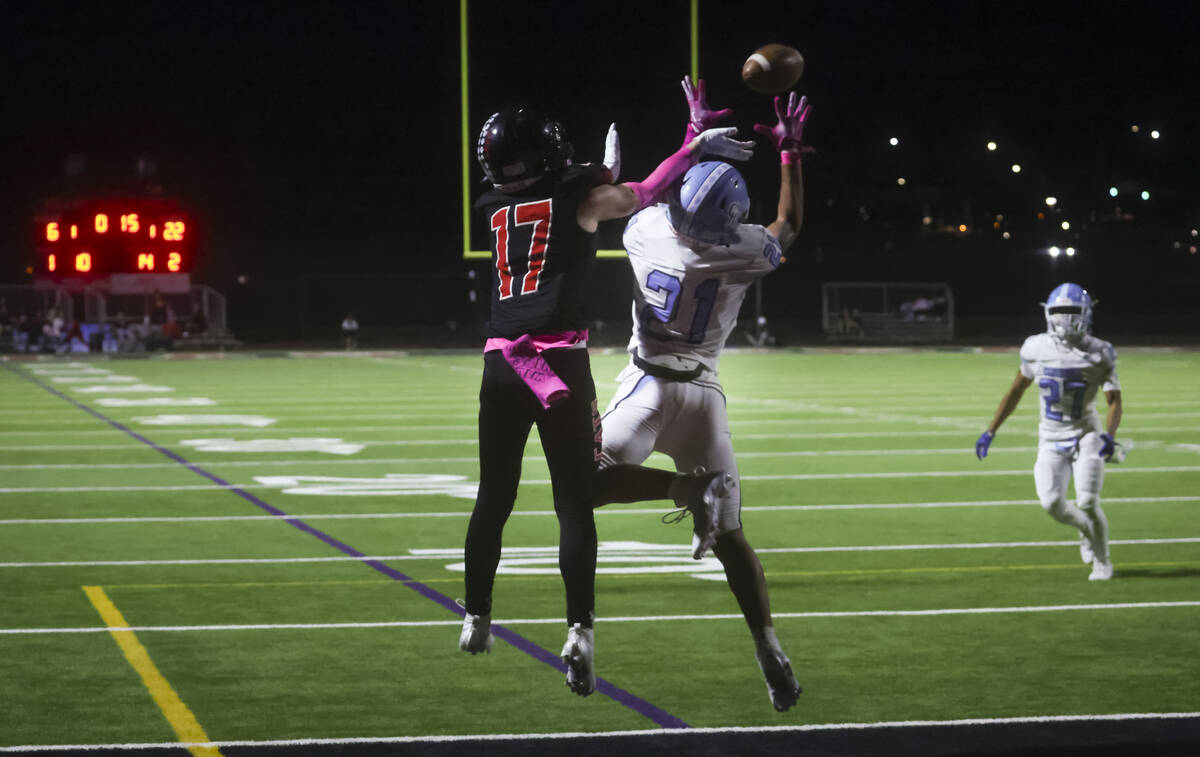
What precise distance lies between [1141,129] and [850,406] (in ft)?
131

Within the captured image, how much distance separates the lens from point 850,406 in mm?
22000

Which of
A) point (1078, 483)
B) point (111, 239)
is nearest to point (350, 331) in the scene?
point (111, 239)

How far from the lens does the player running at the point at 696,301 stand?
576 centimetres

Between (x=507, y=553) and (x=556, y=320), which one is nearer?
(x=556, y=320)

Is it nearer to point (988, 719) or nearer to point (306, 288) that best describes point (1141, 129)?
point (306, 288)

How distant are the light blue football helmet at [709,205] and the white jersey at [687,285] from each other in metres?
0.04

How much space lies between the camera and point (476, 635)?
5.89 metres

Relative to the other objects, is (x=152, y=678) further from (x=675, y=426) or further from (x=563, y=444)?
(x=675, y=426)

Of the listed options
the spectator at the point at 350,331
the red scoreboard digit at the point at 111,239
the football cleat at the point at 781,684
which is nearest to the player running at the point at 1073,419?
the football cleat at the point at 781,684

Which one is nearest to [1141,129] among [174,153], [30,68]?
[174,153]

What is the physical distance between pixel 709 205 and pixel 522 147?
648mm

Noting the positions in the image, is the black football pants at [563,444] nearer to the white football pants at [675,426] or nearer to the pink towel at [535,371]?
the pink towel at [535,371]

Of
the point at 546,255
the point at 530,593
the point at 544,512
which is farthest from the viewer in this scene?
the point at 544,512

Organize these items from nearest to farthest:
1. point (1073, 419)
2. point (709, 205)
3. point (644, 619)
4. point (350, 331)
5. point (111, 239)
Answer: point (709, 205)
point (644, 619)
point (1073, 419)
point (111, 239)
point (350, 331)
